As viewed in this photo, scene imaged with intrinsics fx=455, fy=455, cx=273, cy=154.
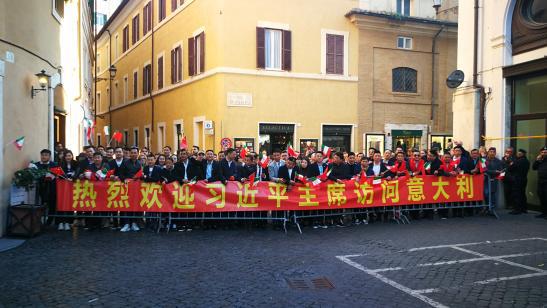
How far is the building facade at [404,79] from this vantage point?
2167 centimetres

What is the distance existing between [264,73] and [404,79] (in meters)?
7.50

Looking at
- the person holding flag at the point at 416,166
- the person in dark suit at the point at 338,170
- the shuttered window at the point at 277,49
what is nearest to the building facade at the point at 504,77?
the person holding flag at the point at 416,166

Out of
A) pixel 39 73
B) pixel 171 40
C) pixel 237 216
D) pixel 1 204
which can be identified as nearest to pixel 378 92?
pixel 171 40

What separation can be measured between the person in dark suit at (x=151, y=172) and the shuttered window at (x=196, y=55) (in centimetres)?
1086

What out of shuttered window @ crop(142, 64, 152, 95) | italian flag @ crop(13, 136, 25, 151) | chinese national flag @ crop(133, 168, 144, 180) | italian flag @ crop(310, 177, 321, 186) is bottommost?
italian flag @ crop(310, 177, 321, 186)

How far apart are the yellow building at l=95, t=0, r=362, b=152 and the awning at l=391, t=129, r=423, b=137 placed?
2.22 metres

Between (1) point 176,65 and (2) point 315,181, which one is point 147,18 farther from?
(2) point 315,181

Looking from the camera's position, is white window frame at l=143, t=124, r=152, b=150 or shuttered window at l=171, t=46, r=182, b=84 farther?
white window frame at l=143, t=124, r=152, b=150

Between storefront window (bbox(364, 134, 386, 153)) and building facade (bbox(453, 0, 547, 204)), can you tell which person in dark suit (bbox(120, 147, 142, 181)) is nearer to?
building facade (bbox(453, 0, 547, 204))

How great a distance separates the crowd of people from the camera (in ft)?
33.4

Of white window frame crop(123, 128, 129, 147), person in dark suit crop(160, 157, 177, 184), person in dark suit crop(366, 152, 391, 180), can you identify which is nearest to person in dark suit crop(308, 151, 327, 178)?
person in dark suit crop(366, 152, 391, 180)

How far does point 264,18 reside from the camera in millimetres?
19625

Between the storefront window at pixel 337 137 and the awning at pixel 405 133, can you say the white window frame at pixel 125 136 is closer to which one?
the storefront window at pixel 337 137

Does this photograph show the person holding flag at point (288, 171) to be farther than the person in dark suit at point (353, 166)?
No
